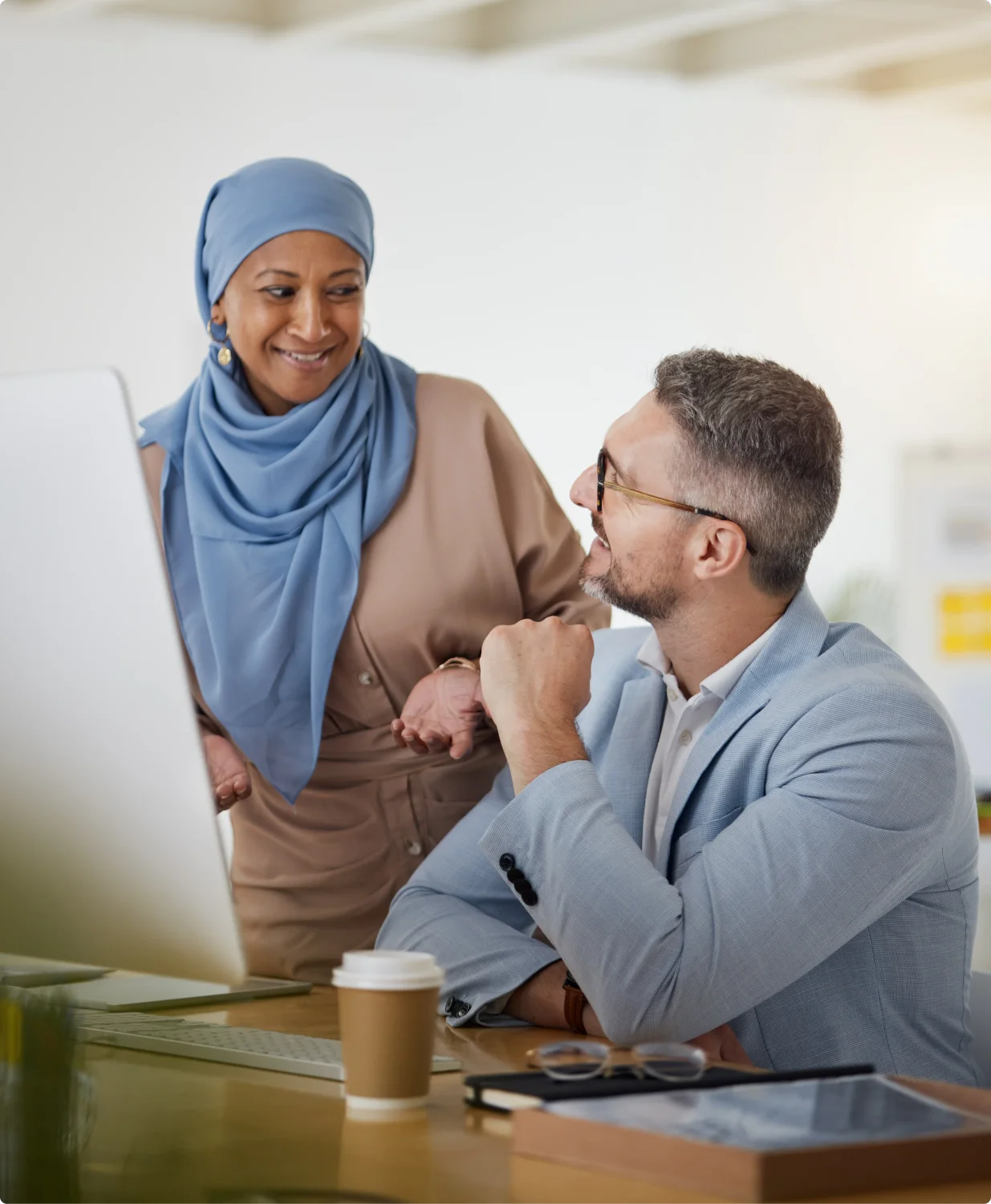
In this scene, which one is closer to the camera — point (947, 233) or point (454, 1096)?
point (454, 1096)

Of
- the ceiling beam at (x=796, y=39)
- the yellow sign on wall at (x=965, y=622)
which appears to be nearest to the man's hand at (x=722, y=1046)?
the yellow sign on wall at (x=965, y=622)

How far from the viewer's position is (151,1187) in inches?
33.2

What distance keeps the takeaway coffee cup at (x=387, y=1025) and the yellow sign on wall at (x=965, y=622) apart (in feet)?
15.7

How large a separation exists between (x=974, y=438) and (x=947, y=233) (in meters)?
0.77

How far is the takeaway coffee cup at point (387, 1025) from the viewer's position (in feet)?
3.17

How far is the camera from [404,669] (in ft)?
6.66

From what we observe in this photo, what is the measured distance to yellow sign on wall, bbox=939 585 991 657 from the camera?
18.1 ft

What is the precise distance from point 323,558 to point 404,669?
18 cm

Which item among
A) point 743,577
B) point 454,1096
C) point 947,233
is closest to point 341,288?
point 743,577

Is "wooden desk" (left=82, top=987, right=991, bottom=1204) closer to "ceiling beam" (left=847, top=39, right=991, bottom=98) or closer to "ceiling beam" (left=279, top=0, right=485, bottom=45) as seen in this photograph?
"ceiling beam" (left=279, top=0, right=485, bottom=45)

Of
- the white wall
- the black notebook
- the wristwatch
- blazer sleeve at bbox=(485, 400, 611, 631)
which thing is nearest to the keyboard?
the black notebook

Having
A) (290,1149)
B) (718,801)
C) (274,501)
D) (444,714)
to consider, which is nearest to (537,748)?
(718,801)

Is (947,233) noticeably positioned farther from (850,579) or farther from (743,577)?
(743,577)

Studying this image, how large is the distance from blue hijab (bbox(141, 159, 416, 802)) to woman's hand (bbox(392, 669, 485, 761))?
0.20 m
